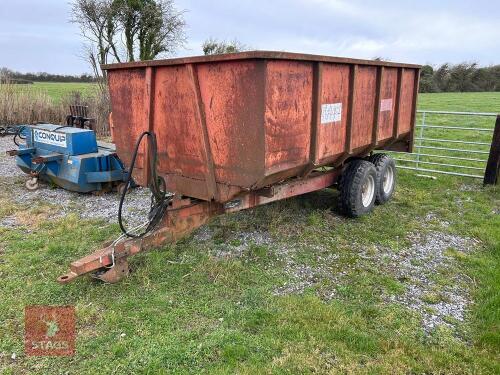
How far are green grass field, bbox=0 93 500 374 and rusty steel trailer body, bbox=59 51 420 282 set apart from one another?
1.49 ft

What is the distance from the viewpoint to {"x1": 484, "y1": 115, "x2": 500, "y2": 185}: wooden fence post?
272 inches

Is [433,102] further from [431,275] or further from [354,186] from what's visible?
[431,275]

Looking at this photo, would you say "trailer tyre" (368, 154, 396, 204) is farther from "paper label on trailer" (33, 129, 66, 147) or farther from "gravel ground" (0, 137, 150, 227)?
"paper label on trailer" (33, 129, 66, 147)

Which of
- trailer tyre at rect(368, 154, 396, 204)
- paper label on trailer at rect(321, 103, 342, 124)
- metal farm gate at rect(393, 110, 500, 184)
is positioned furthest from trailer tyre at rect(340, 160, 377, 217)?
metal farm gate at rect(393, 110, 500, 184)

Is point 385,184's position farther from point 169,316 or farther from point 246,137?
point 169,316

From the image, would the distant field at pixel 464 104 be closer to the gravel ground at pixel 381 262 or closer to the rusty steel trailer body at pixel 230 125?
the gravel ground at pixel 381 262

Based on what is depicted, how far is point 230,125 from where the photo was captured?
136 inches

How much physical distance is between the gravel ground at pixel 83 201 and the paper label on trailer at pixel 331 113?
9.07 ft

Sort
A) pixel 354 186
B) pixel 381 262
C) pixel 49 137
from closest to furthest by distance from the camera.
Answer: pixel 381 262, pixel 354 186, pixel 49 137

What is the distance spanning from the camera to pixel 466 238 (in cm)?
499

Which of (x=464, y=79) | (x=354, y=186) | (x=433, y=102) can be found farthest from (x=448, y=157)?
(x=464, y=79)

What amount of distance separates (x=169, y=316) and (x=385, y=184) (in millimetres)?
4244

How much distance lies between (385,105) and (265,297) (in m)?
3.34

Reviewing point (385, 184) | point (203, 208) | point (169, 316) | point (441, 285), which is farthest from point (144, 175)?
point (385, 184)
